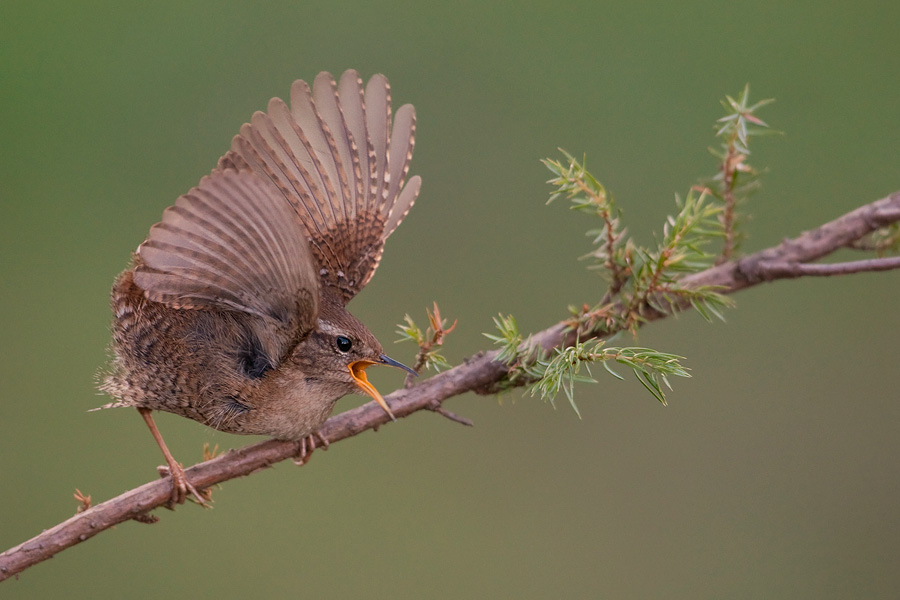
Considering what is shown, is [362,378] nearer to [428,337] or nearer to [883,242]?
[428,337]

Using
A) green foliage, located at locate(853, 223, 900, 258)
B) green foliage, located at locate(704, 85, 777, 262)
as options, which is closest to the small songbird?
green foliage, located at locate(704, 85, 777, 262)

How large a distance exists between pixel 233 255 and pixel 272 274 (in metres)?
0.07

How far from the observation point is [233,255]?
1.32 metres

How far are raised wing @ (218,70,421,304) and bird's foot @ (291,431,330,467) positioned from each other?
Answer: 277 millimetres

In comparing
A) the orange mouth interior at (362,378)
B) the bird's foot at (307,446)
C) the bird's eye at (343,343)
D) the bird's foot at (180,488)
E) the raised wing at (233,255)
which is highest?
the raised wing at (233,255)

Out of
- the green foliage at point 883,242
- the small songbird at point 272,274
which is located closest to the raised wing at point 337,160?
the small songbird at point 272,274

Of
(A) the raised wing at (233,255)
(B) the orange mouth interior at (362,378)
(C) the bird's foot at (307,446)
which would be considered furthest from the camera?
(C) the bird's foot at (307,446)

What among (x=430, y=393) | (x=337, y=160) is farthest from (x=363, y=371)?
(x=337, y=160)

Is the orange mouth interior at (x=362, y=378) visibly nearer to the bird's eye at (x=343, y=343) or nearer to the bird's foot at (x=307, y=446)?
the bird's eye at (x=343, y=343)

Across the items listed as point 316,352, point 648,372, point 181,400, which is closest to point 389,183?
point 316,352

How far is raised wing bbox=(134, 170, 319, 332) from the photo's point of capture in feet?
4.05

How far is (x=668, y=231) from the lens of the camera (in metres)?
1.47

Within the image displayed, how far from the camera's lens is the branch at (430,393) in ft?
4.37

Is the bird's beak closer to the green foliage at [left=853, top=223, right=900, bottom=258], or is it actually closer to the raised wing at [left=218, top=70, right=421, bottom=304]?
the raised wing at [left=218, top=70, right=421, bottom=304]
